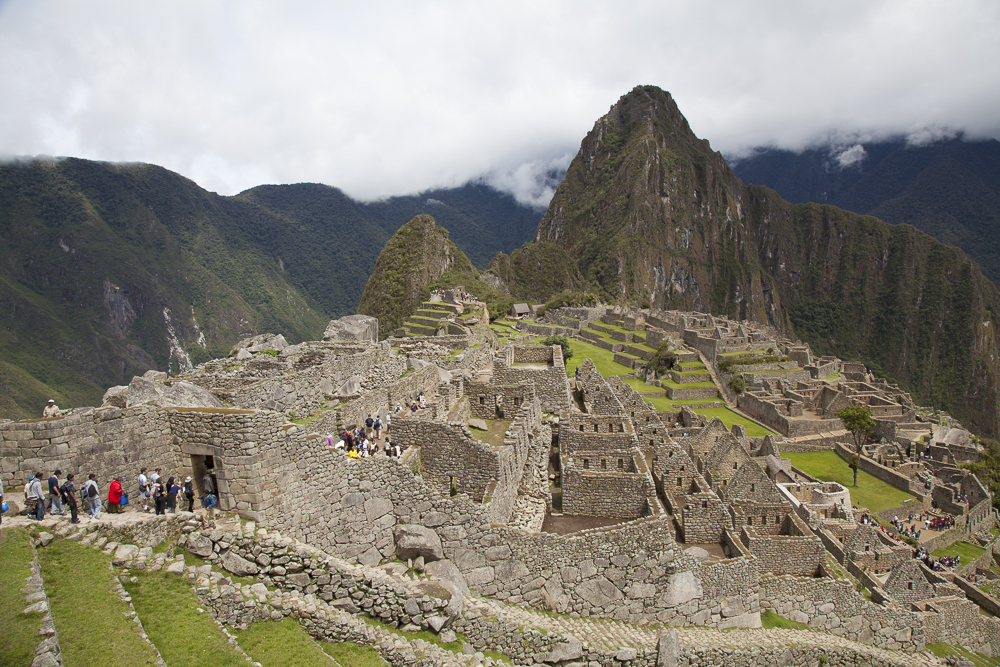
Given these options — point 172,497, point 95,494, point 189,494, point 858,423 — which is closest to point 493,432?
point 189,494

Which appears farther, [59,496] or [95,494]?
[95,494]

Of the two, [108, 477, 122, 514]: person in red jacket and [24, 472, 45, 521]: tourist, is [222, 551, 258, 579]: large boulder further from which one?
[24, 472, 45, 521]: tourist

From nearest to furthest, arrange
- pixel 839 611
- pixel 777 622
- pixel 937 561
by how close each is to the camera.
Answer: pixel 777 622, pixel 839 611, pixel 937 561

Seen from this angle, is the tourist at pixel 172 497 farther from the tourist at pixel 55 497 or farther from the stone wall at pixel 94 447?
the tourist at pixel 55 497

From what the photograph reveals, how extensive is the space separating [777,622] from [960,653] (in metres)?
10.7

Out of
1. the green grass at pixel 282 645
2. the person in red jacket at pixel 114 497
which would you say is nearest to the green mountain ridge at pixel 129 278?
the person in red jacket at pixel 114 497

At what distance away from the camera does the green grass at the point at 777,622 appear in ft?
46.8

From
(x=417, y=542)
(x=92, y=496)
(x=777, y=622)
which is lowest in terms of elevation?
(x=777, y=622)

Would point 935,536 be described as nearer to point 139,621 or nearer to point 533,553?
point 533,553

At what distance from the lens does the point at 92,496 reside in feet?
24.8

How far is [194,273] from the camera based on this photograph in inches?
3199

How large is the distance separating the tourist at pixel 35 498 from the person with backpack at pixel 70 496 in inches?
9.6

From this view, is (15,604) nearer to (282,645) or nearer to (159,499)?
(159,499)

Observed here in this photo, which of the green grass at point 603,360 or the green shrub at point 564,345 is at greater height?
the green shrub at point 564,345
